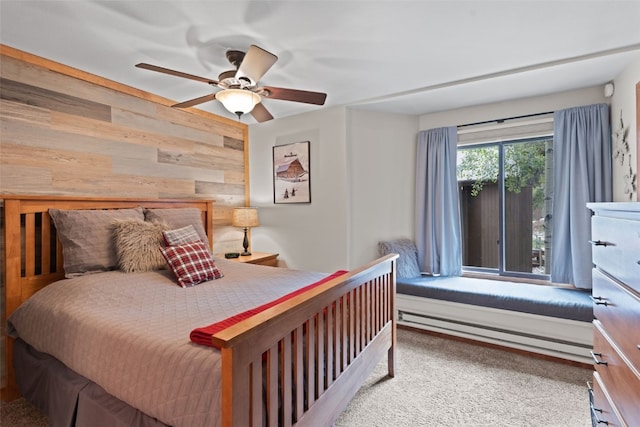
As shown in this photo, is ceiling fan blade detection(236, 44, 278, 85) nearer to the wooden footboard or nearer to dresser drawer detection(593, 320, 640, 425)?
the wooden footboard

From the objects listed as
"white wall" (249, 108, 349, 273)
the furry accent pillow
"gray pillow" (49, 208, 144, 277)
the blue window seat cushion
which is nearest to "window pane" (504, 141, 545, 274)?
the blue window seat cushion

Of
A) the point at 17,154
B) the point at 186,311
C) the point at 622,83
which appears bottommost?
the point at 186,311

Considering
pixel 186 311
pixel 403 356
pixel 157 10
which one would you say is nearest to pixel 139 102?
pixel 157 10

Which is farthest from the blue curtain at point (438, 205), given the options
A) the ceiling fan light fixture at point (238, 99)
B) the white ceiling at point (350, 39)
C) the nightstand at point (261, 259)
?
the ceiling fan light fixture at point (238, 99)

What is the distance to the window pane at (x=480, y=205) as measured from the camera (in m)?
3.46

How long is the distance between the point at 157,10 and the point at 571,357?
3774 mm

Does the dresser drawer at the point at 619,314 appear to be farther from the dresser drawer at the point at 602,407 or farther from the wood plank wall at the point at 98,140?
the wood plank wall at the point at 98,140

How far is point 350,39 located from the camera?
6.64ft

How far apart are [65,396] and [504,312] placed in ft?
10.3

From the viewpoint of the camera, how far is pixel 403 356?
2.58 m

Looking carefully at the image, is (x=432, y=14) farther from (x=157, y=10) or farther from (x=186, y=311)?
(x=186, y=311)

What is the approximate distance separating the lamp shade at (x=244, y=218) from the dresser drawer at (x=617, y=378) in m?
3.15

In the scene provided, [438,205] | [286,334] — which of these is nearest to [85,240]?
[286,334]

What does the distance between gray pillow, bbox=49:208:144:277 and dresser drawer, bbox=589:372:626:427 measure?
288 cm
